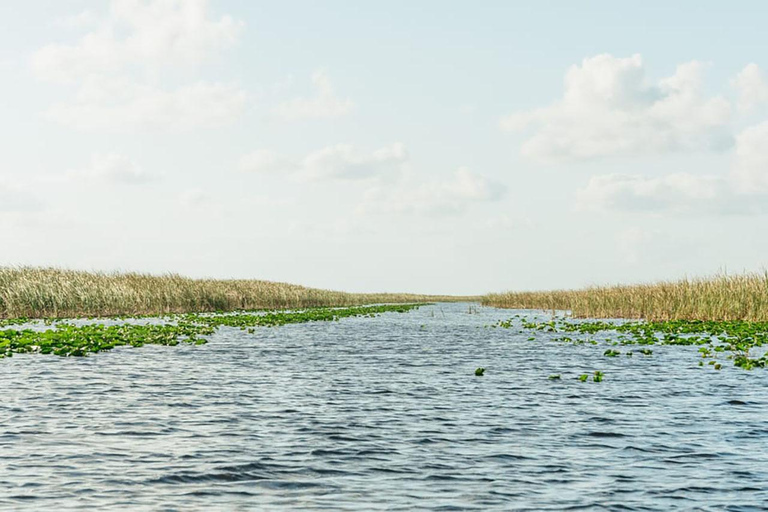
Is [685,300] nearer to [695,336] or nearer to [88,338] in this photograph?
[695,336]

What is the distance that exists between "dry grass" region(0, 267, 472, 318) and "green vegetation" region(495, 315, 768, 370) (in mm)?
25889

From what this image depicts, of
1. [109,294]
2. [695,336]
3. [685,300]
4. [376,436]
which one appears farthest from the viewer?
[109,294]

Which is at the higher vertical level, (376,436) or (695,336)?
(695,336)

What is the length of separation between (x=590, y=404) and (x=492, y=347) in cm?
1435

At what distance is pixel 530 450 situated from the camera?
11758 mm

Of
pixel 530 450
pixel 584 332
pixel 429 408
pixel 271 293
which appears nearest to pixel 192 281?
pixel 271 293

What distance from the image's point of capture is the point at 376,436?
1273cm

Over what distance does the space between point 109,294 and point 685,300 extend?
36.3 m

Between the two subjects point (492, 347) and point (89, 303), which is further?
point (89, 303)

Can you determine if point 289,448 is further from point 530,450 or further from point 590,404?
point 590,404

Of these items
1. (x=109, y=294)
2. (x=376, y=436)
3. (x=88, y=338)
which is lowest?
(x=376, y=436)

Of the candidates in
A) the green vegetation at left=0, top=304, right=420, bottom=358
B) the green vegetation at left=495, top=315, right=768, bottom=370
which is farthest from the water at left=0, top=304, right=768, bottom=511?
the green vegetation at left=495, top=315, right=768, bottom=370

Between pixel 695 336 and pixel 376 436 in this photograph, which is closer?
pixel 376 436

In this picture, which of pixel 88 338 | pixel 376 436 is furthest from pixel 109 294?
pixel 376 436
